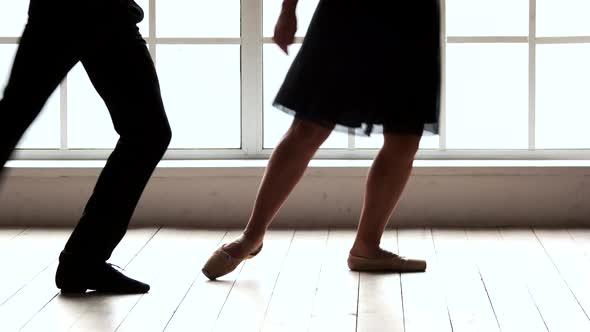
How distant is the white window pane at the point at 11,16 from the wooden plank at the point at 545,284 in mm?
2200

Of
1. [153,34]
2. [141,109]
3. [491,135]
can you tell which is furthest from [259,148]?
[141,109]

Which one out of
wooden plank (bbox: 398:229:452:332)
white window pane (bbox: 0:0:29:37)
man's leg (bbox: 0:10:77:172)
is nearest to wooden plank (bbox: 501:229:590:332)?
wooden plank (bbox: 398:229:452:332)

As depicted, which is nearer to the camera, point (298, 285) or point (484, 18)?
point (298, 285)

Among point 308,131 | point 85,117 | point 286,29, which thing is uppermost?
point 286,29

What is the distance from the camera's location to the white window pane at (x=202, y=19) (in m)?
4.50

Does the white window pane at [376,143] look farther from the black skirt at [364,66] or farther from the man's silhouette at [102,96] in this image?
the man's silhouette at [102,96]

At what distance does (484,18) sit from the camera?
4.48m

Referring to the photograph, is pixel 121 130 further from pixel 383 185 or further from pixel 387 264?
pixel 387 264

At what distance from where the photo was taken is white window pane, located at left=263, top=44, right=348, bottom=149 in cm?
452

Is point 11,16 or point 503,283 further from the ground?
point 11,16

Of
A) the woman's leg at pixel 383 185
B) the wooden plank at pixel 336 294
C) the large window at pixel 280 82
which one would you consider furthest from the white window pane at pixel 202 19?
the woman's leg at pixel 383 185

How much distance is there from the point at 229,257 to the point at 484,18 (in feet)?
5.95

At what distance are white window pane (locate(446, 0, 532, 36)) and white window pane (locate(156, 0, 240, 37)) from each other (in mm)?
903

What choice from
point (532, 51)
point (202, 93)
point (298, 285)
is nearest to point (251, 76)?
point (202, 93)
